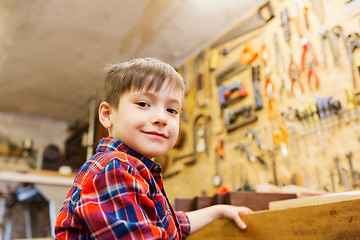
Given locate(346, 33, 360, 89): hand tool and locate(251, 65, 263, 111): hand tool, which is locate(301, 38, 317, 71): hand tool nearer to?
locate(346, 33, 360, 89): hand tool

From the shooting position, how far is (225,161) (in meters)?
2.63

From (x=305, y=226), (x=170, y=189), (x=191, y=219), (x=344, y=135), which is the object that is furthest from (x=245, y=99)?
(x=305, y=226)

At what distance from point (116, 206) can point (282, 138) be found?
5.77 ft

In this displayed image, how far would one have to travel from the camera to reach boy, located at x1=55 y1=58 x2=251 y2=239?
0.58m

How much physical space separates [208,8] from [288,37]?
0.77 m

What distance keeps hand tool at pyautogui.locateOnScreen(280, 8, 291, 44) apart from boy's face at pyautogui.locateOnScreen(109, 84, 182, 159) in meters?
1.74

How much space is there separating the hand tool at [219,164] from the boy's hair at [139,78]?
6.12 ft

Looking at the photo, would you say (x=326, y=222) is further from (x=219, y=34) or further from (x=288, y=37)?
(x=219, y=34)

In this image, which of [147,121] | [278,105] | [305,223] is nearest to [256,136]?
[278,105]

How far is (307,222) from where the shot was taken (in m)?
0.75

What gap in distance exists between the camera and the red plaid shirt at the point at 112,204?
56 centimetres

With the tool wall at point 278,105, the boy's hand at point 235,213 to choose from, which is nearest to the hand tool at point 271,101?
the tool wall at point 278,105

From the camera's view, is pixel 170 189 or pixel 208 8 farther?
pixel 170 189

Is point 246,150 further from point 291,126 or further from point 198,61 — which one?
point 198,61
